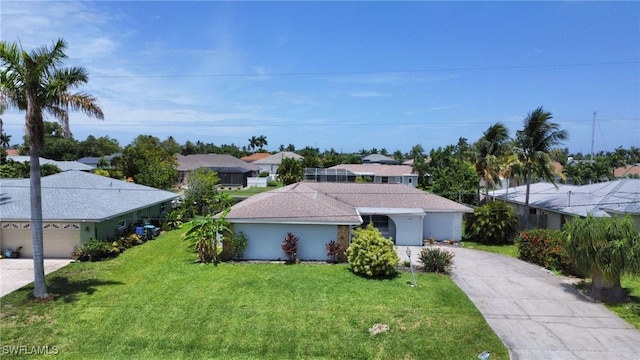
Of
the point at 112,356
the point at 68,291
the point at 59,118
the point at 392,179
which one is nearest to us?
the point at 112,356

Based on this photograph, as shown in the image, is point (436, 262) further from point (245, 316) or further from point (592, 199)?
point (592, 199)

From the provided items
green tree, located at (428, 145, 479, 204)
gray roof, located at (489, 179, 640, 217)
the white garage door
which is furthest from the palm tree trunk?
green tree, located at (428, 145, 479, 204)

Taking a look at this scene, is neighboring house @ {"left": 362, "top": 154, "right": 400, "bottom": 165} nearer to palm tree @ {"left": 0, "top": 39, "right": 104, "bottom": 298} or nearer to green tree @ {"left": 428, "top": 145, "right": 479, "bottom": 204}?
green tree @ {"left": 428, "top": 145, "right": 479, "bottom": 204}

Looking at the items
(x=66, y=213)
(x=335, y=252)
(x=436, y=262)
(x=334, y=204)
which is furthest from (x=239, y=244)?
(x=436, y=262)

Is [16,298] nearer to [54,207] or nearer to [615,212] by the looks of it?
[54,207]

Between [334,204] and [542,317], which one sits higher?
[334,204]

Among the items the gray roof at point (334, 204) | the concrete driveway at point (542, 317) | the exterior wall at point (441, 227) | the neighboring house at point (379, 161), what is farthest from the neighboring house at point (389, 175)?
the concrete driveway at point (542, 317)

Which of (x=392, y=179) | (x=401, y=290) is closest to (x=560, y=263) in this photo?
(x=401, y=290)
